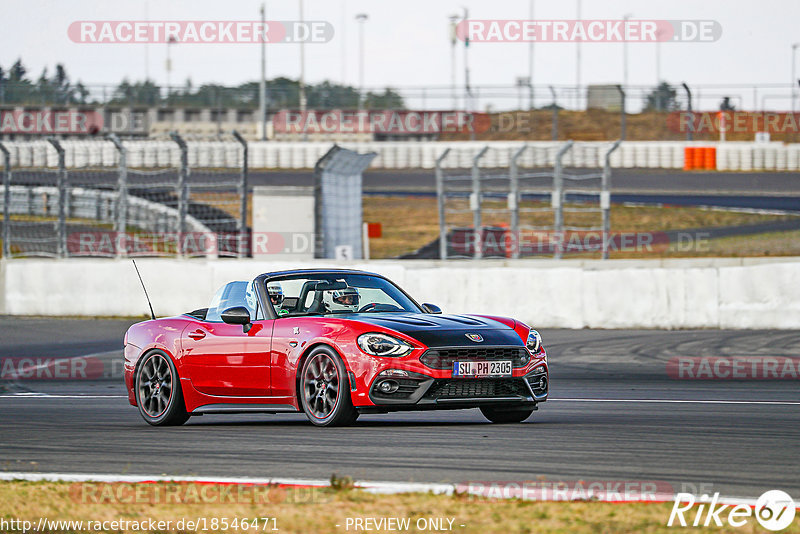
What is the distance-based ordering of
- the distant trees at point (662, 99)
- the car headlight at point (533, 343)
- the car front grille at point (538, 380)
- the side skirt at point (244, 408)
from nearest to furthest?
the car front grille at point (538, 380) < the car headlight at point (533, 343) < the side skirt at point (244, 408) < the distant trees at point (662, 99)

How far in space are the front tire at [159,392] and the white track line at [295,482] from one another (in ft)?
9.21

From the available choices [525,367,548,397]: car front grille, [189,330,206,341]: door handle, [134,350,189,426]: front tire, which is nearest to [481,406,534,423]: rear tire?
[525,367,548,397]: car front grille

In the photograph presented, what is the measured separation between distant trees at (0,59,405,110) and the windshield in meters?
29.4

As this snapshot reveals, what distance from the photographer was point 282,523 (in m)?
4.89

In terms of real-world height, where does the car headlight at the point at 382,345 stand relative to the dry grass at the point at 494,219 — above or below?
below

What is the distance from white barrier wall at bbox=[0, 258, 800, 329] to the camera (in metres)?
16.4

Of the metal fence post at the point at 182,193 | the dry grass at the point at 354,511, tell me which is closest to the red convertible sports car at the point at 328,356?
the dry grass at the point at 354,511

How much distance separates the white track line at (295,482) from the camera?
5324 millimetres

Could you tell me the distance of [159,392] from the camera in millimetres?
9484

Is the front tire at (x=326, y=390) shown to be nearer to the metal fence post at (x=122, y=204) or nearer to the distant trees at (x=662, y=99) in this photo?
the metal fence post at (x=122, y=204)

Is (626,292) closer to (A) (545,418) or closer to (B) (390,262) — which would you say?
(B) (390,262)

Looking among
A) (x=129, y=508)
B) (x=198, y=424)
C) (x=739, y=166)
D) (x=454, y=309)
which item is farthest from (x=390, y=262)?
(x=739, y=166)

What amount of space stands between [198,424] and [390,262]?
27.9 ft

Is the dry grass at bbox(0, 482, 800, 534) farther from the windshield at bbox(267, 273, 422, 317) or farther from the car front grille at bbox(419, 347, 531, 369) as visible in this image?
the windshield at bbox(267, 273, 422, 317)
